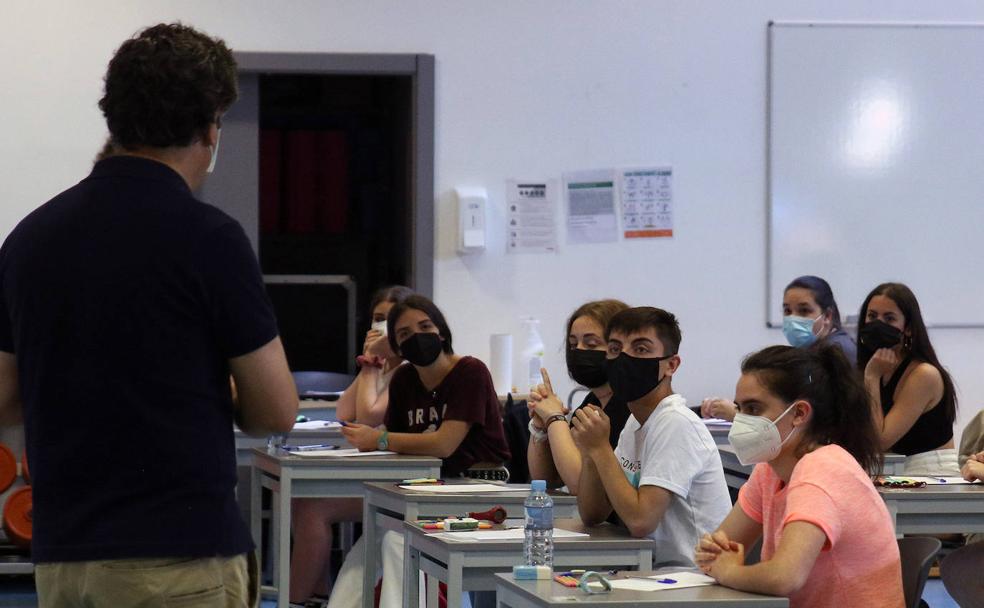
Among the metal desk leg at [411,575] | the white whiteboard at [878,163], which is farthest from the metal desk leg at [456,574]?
the white whiteboard at [878,163]

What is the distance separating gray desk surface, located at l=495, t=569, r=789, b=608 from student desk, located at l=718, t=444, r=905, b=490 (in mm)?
2202

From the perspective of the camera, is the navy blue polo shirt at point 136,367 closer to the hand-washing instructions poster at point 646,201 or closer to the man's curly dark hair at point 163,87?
the man's curly dark hair at point 163,87

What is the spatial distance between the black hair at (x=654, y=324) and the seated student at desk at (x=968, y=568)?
47.3 inches

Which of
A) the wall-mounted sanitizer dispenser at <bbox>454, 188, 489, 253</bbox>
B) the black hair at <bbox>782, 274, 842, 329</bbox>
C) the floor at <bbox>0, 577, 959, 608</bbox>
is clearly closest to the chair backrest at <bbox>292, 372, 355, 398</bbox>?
the wall-mounted sanitizer dispenser at <bbox>454, 188, 489, 253</bbox>

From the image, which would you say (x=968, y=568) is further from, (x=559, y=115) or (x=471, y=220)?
(x=559, y=115)

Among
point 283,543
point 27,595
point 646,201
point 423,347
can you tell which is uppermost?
point 646,201

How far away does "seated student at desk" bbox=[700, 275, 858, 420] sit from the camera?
17.9 ft

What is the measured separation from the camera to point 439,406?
462 cm

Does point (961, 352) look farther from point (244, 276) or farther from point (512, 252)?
point (244, 276)

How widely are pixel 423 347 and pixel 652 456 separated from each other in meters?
1.60

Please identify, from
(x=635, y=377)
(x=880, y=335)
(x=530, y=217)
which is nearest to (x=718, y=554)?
(x=635, y=377)

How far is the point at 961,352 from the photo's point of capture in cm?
664

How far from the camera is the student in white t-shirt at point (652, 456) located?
2.99 metres

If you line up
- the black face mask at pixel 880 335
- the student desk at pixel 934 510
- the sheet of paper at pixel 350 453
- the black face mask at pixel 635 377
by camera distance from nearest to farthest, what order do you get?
the black face mask at pixel 635 377
the student desk at pixel 934 510
the sheet of paper at pixel 350 453
the black face mask at pixel 880 335
